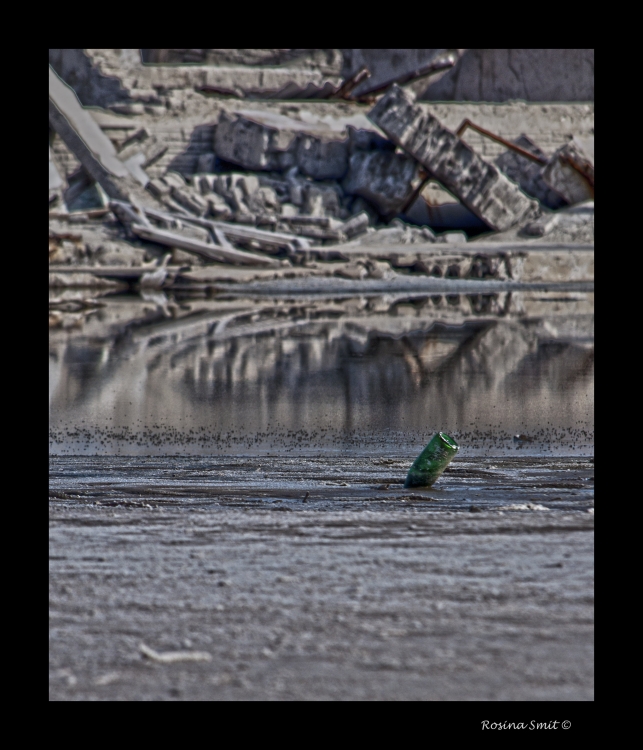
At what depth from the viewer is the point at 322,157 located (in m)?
21.7

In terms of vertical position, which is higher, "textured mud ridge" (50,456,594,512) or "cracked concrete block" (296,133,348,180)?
"cracked concrete block" (296,133,348,180)

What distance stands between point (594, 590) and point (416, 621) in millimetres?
592

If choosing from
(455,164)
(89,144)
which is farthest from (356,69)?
(89,144)

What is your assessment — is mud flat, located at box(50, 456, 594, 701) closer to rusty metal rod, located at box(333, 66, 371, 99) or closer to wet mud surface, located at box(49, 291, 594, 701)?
wet mud surface, located at box(49, 291, 594, 701)

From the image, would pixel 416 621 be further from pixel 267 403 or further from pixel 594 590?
pixel 267 403

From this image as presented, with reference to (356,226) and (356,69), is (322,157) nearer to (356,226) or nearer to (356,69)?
(356,226)

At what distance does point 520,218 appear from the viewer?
20.1 m

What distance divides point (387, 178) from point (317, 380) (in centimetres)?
1365

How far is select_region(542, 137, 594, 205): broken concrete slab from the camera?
20766 mm

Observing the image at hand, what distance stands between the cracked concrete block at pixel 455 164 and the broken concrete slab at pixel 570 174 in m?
1.18

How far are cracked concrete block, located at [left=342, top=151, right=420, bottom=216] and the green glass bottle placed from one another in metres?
16.8

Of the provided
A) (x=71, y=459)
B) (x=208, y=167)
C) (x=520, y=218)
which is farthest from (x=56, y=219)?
(x=71, y=459)

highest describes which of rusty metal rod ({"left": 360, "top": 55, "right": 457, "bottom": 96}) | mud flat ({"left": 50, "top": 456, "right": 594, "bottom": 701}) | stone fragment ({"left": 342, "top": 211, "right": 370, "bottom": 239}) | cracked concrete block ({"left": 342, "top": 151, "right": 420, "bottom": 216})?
rusty metal rod ({"left": 360, "top": 55, "right": 457, "bottom": 96})

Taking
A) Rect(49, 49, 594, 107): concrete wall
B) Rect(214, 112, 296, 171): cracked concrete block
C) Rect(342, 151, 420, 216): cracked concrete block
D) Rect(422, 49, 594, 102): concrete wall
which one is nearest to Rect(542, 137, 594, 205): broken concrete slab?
→ Rect(342, 151, 420, 216): cracked concrete block
